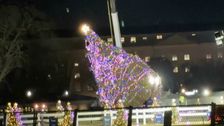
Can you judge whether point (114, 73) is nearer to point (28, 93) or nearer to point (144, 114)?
point (144, 114)

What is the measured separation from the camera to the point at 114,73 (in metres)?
22.0

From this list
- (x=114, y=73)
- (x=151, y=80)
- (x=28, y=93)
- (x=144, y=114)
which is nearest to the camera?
(x=114, y=73)

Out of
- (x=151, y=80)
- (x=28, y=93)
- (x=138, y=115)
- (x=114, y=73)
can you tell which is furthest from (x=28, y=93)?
(x=114, y=73)

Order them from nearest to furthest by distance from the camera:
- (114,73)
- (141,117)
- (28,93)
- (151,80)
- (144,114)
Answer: (114,73) < (151,80) < (141,117) < (144,114) < (28,93)

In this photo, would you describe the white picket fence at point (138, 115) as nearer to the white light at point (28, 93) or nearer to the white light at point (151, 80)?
the white light at point (151, 80)

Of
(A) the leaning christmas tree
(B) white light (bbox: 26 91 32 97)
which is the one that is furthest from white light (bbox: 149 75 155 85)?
(B) white light (bbox: 26 91 32 97)

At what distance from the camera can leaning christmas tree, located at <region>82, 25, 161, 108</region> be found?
21938 mm

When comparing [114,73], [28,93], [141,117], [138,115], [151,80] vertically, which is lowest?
[141,117]

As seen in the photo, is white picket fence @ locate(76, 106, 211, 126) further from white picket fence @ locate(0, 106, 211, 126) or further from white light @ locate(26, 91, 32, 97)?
white light @ locate(26, 91, 32, 97)

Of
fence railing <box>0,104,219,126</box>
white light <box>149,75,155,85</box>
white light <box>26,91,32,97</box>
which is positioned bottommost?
fence railing <box>0,104,219,126</box>

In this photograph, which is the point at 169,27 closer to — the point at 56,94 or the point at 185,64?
the point at 185,64

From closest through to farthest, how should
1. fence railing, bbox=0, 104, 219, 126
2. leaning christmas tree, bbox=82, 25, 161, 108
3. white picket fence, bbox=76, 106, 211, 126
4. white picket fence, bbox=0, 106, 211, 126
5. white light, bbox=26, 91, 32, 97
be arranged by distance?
leaning christmas tree, bbox=82, 25, 161, 108, fence railing, bbox=0, 104, 219, 126, white picket fence, bbox=0, 106, 211, 126, white picket fence, bbox=76, 106, 211, 126, white light, bbox=26, 91, 32, 97

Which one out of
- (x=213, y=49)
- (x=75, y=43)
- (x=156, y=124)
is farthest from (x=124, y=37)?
(x=156, y=124)

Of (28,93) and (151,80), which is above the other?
(28,93)
